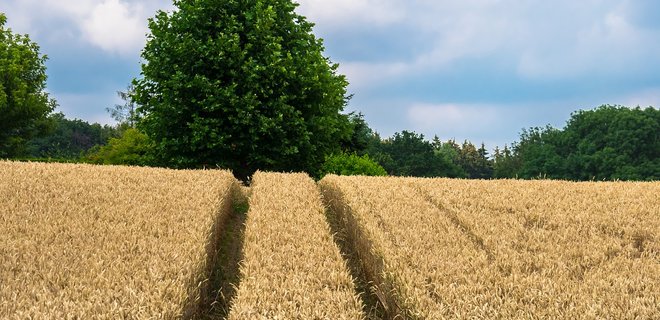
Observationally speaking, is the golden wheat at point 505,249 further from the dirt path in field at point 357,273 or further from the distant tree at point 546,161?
the distant tree at point 546,161

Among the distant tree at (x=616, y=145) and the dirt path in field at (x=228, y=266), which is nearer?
the dirt path in field at (x=228, y=266)

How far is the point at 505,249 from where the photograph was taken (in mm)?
7770

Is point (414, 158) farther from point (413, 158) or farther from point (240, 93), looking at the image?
point (240, 93)

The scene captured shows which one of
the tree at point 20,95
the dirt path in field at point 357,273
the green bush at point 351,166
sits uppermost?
the tree at point 20,95

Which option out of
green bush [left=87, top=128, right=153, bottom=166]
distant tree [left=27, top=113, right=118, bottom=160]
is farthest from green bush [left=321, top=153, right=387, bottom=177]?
distant tree [left=27, top=113, right=118, bottom=160]

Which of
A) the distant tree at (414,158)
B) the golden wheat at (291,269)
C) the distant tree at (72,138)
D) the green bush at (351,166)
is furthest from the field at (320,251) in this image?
the distant tree at (72,138)

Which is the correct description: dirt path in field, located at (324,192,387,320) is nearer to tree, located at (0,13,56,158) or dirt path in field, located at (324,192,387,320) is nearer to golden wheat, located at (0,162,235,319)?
golden wheat, located at (0,162,235,319)

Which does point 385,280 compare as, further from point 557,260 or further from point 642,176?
point 642,176

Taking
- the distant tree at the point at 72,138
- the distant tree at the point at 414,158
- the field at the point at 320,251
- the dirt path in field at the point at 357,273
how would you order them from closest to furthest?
the field at the point at 320,251, the dirt path in field at the point at 357,273, the distant tree at the point at 414,158, the distant tree at the point at 72,138

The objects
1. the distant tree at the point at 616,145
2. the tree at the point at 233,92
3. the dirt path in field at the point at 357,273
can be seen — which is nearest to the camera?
the dirt path in field at the point at 357,273

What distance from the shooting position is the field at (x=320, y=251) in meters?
5.75

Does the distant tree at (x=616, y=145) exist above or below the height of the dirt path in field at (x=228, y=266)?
above

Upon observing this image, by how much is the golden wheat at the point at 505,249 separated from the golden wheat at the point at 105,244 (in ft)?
7.99

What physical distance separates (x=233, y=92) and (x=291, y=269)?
15969 millimetres
